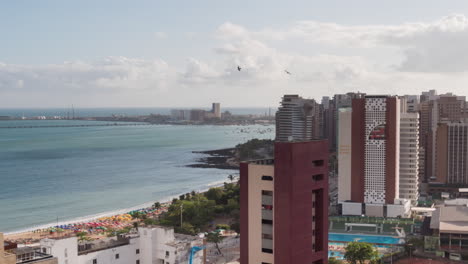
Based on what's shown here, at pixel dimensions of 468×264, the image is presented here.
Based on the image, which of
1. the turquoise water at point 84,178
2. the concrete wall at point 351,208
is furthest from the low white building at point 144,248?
the concrete wall at point 351,208

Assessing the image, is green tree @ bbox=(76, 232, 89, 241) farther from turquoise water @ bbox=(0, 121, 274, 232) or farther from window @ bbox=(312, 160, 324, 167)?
window @ bbox=(312, 160, 324, 167)

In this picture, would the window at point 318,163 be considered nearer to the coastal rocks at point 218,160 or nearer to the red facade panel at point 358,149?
the red facade panel at point 358,149

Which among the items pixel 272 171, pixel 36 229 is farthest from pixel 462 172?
pixel 272 171

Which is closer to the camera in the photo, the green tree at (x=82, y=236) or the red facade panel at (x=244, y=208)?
the red facade panel at (x=244, y=208)

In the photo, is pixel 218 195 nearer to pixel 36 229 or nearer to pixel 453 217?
pixel 36 229

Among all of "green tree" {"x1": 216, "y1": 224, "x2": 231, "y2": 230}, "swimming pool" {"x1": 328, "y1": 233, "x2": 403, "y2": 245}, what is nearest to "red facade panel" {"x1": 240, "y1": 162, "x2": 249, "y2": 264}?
"green tree" {"x1": 216, "y1": 224, "x2": 231, "y2": 230}

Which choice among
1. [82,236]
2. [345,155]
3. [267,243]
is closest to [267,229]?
[267,243]

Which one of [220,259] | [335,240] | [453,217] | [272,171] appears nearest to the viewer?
[272,171]

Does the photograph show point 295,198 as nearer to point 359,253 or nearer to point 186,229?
point 359,253
